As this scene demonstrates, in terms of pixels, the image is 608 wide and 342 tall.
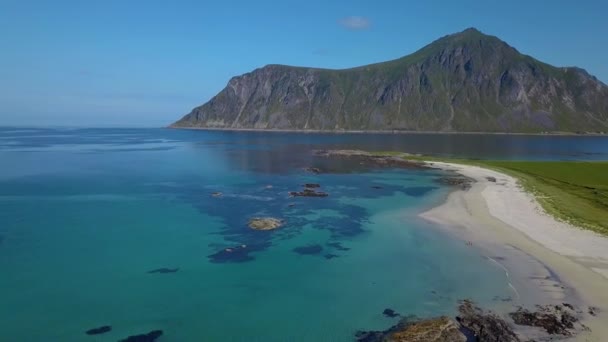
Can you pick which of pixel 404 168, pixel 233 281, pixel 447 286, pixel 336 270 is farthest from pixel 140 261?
pixel 404 168

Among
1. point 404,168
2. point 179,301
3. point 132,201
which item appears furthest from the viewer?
point 404,168

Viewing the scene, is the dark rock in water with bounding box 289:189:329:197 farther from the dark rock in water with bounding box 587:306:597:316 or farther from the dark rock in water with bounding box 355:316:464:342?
the dark rock in water with bounding box 587:306:597:316

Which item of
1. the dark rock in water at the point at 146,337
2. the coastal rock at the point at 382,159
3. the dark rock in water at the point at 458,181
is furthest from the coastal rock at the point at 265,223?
the coastal rock at the point at 382,159

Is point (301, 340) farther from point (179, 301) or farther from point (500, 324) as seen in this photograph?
point (500, 324)

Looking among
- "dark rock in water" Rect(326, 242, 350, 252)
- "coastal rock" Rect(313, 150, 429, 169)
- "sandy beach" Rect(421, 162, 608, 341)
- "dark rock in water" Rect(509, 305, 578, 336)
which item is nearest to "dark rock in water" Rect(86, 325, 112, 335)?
"dark rock in water" Rect(326, 242, 350, 252)

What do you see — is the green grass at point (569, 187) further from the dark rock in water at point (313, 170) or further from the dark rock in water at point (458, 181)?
the dark rock in water at point (313, 170)

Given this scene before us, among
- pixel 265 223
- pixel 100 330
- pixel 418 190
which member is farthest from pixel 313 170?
pixel 100 330
